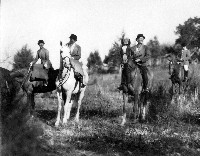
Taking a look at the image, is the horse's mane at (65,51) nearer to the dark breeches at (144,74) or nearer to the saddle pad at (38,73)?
the saddle pad at (38,73)

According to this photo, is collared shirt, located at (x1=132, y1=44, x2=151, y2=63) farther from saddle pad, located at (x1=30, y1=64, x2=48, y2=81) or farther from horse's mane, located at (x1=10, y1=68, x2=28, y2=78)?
horse's mane, located at (x1=10, y1=68, x2=28, y2=78)

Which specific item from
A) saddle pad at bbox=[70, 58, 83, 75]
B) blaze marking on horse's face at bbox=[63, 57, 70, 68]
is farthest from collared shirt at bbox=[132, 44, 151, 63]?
blaze marking on horse's face at bbox=[63, 57, 70, 68]

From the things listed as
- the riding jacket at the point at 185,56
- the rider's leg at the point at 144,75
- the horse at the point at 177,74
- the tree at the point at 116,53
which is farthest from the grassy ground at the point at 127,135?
the tree at the point at 116,53

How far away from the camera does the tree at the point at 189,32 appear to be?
63.0 m

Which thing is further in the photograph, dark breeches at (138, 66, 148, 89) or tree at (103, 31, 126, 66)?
tree at (103, 31, 126, 66)

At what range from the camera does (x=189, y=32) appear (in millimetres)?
64750

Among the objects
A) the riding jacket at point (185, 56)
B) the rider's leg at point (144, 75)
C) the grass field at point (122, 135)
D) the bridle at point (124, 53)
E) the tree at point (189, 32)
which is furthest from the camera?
the tree at point (189, 32)

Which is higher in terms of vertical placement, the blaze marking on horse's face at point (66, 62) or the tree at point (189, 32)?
the tree at point (189, 32)

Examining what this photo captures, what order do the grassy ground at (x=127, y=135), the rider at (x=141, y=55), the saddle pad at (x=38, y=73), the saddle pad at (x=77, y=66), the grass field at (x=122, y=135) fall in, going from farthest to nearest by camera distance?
the saddle pad at (x=38, y=73), the rider at (x=141, y=55), the saddle pad at (x=77, y=66), the grassy ground at (x=127, y=135), the grass field at (x=122, y=135)

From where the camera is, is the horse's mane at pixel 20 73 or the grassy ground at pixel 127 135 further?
the horse's mane at pixel 20 73

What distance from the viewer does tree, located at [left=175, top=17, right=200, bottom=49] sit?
6300cm

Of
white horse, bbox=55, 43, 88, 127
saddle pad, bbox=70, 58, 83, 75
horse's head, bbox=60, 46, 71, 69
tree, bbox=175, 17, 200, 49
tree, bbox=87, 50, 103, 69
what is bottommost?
white horse, bbox=55, 43, 88, 127

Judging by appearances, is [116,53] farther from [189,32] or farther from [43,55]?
[43,55]

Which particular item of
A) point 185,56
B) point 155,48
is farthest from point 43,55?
point 155,48
